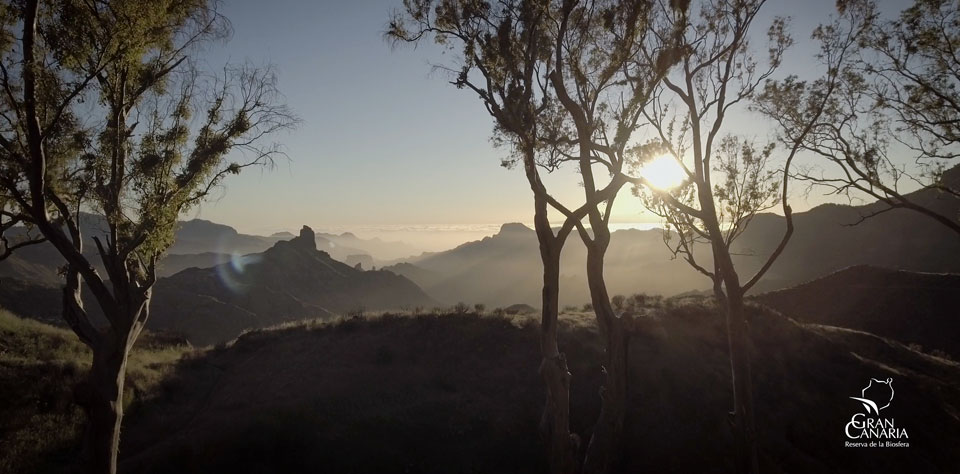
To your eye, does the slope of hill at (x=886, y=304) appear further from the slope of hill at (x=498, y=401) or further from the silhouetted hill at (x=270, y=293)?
the silhouetted hill at (x=270, y=293)

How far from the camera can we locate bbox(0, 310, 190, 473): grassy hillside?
12422mm

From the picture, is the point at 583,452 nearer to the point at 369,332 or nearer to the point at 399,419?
the point at 399,419

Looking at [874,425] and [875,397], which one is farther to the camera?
[875,397]

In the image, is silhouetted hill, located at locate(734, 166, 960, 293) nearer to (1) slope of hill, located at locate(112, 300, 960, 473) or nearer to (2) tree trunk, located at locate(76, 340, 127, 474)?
(1) slope of hill, located at locate(112, 300, 960, 473)

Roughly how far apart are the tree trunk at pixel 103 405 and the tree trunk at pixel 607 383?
9.83 m

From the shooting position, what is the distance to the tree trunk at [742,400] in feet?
35.6

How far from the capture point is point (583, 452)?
11.9m

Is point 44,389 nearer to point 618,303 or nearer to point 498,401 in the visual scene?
point 498,401

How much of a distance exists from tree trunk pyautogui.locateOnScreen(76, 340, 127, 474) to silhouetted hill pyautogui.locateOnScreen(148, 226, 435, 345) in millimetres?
37657

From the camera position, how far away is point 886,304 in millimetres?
37719

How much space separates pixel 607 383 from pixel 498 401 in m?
5.76

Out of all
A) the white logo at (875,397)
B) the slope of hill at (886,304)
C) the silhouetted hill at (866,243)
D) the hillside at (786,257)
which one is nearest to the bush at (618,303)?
the white logo at (875,397)

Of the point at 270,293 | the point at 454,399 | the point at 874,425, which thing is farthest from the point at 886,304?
the point at 270,293

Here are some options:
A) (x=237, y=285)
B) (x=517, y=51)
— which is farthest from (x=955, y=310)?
(x=237, y=285)
